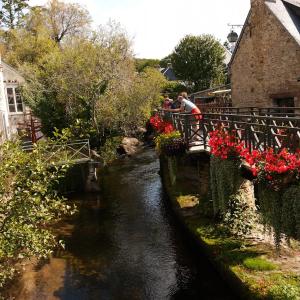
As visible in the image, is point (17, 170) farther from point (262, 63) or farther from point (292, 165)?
point (262, 63)

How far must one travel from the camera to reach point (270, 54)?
19250mm

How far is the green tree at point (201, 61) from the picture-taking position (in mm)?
48938

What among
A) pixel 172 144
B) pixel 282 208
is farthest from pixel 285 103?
pixel 282 208

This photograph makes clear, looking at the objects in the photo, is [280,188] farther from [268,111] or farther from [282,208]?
[268,111]

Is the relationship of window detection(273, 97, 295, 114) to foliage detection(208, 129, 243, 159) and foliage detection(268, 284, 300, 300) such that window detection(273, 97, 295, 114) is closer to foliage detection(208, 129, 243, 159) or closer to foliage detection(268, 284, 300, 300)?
foliage detection(208, 129, 243, 159)

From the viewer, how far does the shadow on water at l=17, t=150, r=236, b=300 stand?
34.8 feet

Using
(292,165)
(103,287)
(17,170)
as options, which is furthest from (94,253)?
(292,165)

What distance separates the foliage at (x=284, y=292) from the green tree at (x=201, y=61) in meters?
42.4

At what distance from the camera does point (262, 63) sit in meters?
19.9

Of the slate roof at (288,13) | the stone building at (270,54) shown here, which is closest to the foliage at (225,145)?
the stone building at (270,54)

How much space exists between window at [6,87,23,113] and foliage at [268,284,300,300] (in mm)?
25104

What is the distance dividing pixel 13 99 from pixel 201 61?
27.2 metres

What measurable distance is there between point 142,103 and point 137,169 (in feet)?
15.9

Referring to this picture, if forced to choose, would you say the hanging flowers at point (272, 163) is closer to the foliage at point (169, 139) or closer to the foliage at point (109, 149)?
the foliage at point (169, 139)
